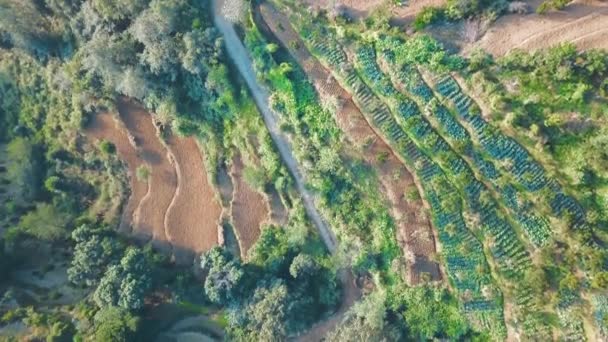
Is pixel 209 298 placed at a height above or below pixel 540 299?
above

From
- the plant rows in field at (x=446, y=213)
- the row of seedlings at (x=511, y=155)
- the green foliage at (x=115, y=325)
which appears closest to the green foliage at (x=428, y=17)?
the row of seedlings at (x=511, y=155)

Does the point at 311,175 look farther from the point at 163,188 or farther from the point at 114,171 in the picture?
the point at 114,171

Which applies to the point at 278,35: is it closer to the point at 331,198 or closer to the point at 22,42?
the point at 331,198

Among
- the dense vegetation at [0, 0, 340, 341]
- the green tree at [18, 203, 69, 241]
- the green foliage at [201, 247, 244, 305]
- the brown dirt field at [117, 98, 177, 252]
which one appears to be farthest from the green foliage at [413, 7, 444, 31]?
the green tree at [18, 203, 69, 241]

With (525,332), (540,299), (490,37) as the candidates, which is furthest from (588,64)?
(525,332)

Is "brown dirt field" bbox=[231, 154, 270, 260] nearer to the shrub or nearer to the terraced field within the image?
the shrub

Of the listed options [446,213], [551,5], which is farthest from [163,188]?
[551,5]

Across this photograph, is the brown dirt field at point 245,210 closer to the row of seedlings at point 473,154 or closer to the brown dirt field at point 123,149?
the brown dirt field at point 123,149
